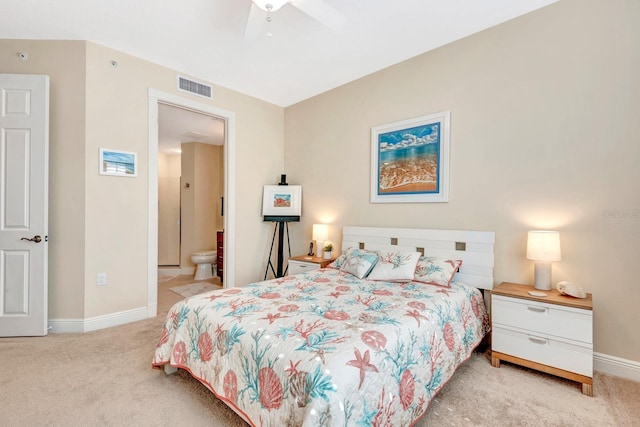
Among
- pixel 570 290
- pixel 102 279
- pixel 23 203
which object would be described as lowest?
pixel 102 279

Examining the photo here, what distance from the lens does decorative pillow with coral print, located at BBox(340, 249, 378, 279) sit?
9.24 feet

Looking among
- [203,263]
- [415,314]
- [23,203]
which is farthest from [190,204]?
[415,314]

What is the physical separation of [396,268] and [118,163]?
3054 millimetres

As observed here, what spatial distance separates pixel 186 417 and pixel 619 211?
3208mm

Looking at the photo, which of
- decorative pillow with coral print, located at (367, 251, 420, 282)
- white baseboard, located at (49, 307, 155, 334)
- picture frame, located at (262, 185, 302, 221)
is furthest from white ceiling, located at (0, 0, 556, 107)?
white baseboard, located at (49, 307, 155, 334)

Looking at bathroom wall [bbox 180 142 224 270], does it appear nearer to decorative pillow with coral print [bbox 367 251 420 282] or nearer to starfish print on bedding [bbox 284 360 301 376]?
decorative pillow with coral print [bbox 367 251 420 282]

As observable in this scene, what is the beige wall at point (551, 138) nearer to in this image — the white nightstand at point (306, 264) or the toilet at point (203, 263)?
the white nightstand at point (306, 264)

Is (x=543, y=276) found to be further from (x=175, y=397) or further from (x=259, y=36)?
(x=259, y=36)

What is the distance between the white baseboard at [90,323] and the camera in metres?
2.87

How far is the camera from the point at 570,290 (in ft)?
6.86

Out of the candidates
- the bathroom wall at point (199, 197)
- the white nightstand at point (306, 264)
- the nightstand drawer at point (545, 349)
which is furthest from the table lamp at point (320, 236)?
the bathroom wall at point (199, 197)

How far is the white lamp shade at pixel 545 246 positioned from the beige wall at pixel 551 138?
23 cm

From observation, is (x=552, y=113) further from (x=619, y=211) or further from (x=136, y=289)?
(x=136, y=289)

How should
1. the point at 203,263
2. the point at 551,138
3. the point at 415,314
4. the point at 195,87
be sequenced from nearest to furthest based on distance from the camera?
the point at 415,314 < the point at 551,138 < the point at 195,87 < the point at 203,263
